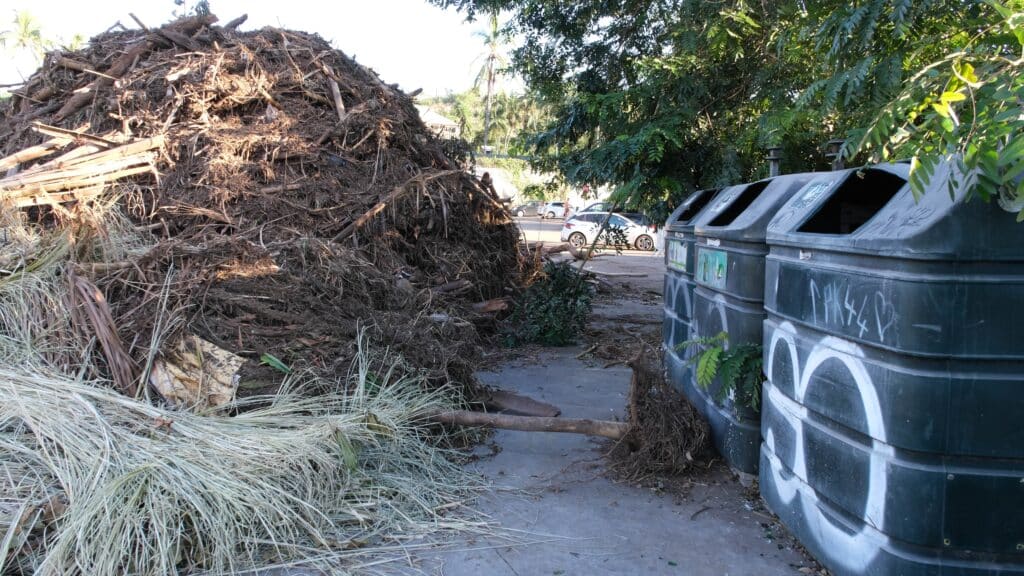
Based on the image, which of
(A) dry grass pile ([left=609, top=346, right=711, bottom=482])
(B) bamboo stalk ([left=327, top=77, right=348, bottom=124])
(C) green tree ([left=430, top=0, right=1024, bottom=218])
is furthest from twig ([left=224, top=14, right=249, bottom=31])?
(A) dry grass pile ([left=609, top=346, right=711, bottom=482])

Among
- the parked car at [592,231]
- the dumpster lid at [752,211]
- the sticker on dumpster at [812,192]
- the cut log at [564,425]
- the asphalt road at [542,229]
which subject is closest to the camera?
the sticker on dumpster at [812,192]

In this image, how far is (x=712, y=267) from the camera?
511 cm

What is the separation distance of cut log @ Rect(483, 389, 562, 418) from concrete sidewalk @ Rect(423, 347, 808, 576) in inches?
12.0

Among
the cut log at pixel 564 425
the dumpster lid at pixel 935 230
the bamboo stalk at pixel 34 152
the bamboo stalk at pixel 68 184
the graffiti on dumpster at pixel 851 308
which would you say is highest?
the bamboo stalk at pixel 34 152

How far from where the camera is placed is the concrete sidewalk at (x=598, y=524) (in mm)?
3668

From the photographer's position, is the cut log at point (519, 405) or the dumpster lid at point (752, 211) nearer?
the dumpster lid at point (752, 211)

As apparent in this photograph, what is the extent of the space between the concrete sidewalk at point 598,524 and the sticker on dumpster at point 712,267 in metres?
1.28

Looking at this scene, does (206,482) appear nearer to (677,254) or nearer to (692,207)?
(677,254)

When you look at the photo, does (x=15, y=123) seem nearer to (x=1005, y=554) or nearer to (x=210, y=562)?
→ (x=210, y=562)

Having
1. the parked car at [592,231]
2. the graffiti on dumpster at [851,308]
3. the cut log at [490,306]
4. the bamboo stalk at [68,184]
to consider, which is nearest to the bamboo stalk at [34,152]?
the bamboo stalk at [68,184]

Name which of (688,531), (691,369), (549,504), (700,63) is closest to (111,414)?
(549,504)

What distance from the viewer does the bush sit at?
29.5 ft

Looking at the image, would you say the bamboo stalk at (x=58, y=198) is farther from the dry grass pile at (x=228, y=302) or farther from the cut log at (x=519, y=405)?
the cut log at (x=519, y=405)

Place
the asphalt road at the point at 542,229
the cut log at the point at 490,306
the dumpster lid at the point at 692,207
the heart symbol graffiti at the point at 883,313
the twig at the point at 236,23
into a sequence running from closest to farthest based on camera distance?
the heart symbol graffiti at the point at 883,313
the dumpster lid at the point at 692,207
the cut log at the point at 490,306
the twig at the point at 236,23
the asphalt road at the point at 542,229
